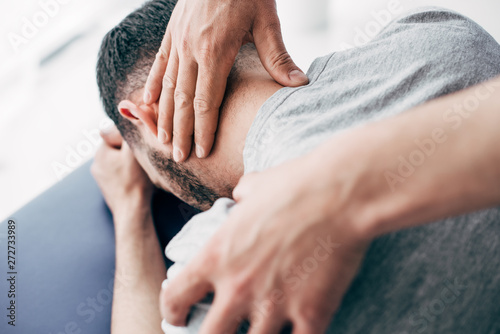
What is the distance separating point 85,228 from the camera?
1.30 meters

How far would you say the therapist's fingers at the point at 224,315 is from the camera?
0.48 metres

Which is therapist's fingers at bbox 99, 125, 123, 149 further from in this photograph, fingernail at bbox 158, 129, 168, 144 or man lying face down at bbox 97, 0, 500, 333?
fingernail at bbox 158, 129, 168, 144

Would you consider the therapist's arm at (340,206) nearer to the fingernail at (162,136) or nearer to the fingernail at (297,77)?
the fingernail at (297,77)

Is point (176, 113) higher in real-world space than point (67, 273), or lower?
higher

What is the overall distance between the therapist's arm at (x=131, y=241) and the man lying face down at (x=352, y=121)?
0.14 m

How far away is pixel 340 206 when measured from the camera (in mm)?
457

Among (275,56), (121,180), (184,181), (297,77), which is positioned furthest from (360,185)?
(121,180)

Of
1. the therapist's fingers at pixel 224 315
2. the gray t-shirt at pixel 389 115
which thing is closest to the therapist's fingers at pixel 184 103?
the gray t-shirt at pixel 389 115

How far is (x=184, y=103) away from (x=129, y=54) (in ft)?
0.90

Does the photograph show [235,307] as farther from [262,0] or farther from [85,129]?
[85,129]

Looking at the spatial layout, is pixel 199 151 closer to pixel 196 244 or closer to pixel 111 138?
pixel 196 244

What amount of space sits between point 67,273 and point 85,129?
4.82 feet

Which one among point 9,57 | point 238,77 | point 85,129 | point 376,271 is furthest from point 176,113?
point 9,57

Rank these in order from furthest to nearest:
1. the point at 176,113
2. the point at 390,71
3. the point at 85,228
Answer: the point at 85,228 < the point at 176,113 < the point at 390,71
